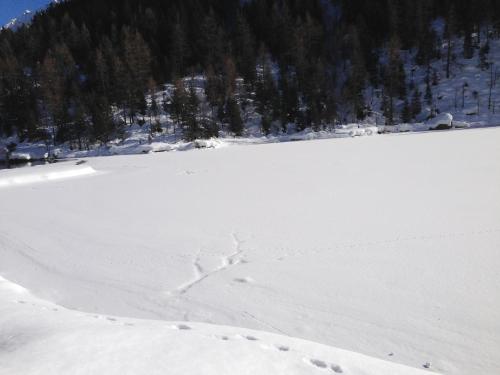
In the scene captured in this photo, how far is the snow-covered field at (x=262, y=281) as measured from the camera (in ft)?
7.02

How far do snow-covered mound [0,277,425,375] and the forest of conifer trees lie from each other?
34985mm

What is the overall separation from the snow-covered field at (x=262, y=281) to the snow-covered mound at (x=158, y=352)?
1cm

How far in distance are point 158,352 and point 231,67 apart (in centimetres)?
4534

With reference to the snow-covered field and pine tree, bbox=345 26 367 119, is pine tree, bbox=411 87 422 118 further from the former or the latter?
the snow-covered field

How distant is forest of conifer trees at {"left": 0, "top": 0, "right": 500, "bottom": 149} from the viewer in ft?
133

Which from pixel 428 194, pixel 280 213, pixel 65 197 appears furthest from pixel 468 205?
pixel 65 197

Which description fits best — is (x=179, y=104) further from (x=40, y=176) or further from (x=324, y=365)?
(x=324, y=365)

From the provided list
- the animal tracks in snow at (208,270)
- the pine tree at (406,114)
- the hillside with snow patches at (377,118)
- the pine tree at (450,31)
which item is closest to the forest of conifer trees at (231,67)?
the pine tree at (406,114)

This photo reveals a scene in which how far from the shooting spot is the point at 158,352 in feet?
6.76

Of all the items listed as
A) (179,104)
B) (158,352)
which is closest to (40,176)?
(158,352)

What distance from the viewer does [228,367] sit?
192 cm

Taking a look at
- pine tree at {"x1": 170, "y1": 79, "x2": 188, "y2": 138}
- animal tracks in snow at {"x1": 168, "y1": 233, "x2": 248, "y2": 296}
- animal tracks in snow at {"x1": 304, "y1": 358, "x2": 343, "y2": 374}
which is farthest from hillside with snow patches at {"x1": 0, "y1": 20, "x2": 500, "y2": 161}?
animal tracks in snow at {"x1": 304, "y1": 358, "x2": 343, "y2": 374}

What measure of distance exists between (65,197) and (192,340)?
26.2 ft

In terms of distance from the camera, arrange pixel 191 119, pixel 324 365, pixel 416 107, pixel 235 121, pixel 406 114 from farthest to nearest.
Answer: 1. pixel 235 121
2. pixel 191 119
3. pixel 416 107
4. pixel 406 114
5. pixel 324 365
